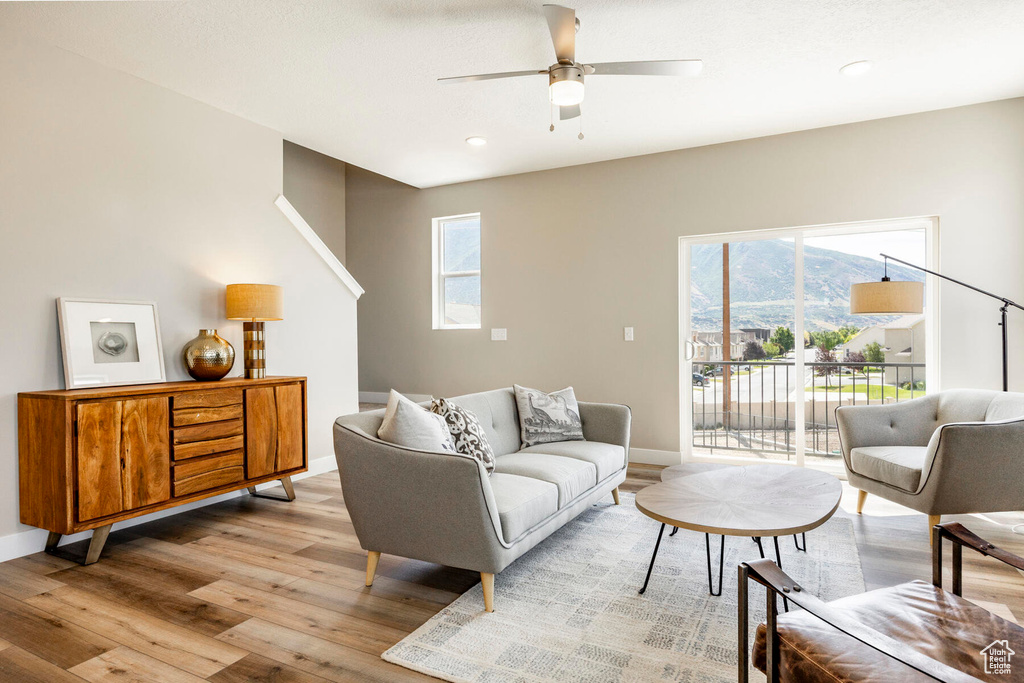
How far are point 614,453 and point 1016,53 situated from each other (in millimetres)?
3152

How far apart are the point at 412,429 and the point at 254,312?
6.01 feet

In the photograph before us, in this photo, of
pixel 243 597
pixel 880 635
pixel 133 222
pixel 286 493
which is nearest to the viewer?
pixel 880 635

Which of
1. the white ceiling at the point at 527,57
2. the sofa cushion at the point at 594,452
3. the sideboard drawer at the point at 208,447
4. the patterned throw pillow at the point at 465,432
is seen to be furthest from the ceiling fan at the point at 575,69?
the sideboard drawer at the point at 208,447

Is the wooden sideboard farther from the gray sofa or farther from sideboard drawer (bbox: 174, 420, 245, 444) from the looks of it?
the gray sofa

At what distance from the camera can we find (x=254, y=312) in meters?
3.72

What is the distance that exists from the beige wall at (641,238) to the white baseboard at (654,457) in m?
0.06

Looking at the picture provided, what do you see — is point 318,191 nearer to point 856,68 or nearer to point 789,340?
point 789,340

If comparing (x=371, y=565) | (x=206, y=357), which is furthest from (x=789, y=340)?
Answer: (x=206, y=357)

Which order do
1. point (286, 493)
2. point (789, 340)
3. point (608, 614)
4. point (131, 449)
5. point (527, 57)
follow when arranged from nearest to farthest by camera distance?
point (608, 614) < point (131, 449) < point (527, 57) < point (286, 493) < point (789, 340)

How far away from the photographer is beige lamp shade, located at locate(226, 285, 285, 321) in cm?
371

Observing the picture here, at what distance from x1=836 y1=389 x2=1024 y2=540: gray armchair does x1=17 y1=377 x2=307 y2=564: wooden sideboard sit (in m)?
3.65

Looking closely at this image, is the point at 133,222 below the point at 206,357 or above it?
above

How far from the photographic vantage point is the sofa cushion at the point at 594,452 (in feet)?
10.8

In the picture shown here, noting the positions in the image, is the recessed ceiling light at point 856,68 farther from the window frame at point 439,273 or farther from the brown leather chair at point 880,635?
the window frame at point 439,273
